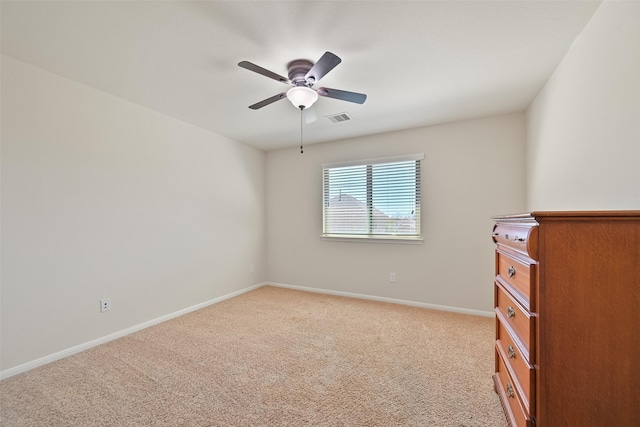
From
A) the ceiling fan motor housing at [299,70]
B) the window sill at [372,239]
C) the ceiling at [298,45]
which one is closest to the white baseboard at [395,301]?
the window sill at [372,239]

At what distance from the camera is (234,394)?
5.93 ft

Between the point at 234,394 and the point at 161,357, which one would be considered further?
the point at 161,357

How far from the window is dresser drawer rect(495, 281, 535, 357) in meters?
1.97

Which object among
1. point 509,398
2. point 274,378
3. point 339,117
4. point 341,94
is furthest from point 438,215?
point 274,378

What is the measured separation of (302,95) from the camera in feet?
7.00

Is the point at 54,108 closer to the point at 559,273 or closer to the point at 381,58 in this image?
the point at 381,58

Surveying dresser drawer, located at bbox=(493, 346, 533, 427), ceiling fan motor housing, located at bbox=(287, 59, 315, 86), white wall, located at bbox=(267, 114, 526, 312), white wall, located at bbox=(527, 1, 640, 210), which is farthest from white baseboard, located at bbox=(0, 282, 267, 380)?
white wall, located at bbox=(527, 1, 640, 210)

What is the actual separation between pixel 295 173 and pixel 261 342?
2732mm

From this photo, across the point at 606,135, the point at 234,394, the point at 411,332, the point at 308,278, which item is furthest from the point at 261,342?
the point at 606,135

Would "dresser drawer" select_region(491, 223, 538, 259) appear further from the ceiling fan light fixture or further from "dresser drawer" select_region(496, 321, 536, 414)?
the ceiling fan light fixture

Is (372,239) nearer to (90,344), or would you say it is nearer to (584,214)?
(584,214)

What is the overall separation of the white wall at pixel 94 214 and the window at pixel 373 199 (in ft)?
5.55

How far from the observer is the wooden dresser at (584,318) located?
963mm

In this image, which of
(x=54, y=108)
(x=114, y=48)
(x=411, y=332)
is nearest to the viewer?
(x=114, y=48)
